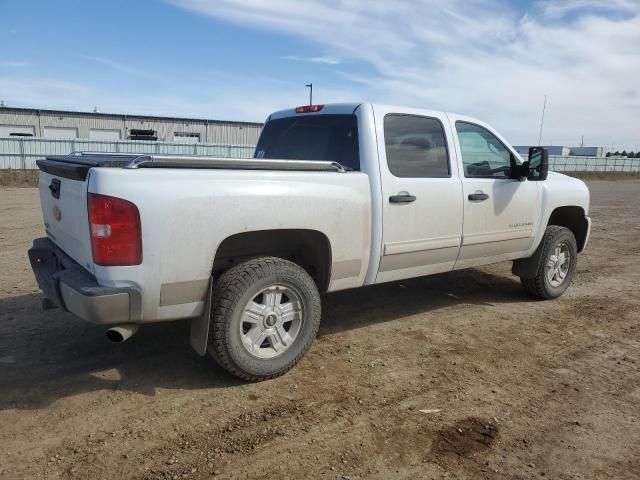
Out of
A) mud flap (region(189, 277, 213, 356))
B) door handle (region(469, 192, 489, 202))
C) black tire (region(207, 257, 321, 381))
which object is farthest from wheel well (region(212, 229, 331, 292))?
door handle (region(469, 192, 489, 202))

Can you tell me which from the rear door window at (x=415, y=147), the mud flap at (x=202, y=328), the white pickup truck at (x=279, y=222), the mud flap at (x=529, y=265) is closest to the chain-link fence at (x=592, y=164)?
the mud flap at (x=529, y=265)

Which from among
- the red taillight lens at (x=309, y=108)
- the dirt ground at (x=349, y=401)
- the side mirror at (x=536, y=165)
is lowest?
the dirt ground at (x=349, y=401)

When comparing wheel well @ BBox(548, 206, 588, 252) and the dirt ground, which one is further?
wheel well @ BBox(548, 206, 588, 252)

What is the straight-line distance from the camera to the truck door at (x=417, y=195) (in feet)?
13.6

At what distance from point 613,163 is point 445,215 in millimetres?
57734

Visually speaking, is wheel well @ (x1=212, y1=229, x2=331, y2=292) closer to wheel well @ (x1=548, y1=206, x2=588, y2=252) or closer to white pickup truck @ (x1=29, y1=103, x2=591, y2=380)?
white pickup truck @ (x1=29, y1=103, x2=591, y2=380)

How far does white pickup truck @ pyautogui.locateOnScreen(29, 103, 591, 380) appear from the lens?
2.99 m

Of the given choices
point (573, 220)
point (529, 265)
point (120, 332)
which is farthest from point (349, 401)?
point (573, 220)

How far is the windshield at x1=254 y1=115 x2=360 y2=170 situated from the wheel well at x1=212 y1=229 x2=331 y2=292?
0.72 meters

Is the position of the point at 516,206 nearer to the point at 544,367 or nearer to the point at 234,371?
the point at 544,367

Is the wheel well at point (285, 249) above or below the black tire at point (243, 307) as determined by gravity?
above

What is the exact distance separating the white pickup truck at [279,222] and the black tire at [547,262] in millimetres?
330

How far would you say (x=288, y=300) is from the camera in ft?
12.2

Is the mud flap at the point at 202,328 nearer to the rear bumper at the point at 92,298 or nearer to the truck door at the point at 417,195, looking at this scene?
the rear bumper at the point at 92,298
